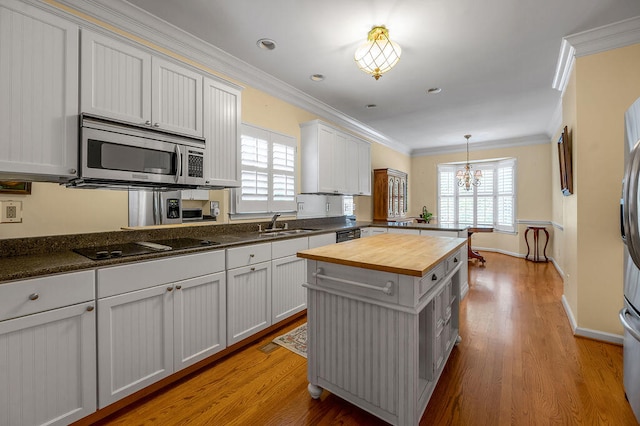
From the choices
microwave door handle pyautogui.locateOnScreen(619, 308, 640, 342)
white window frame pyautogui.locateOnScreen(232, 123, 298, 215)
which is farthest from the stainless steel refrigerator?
white window frame pyautogui.locateOnScreen(232, 123, 298, 215)

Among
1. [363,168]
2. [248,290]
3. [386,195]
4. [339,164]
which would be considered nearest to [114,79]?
[248,290]

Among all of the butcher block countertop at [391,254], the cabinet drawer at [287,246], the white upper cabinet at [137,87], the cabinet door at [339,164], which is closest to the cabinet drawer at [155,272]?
the cabinet drawer at [287,246]

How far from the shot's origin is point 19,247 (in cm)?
172

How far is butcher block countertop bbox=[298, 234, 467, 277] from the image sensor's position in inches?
55.5

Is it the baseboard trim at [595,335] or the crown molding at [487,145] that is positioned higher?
the crown molding at [487,145]

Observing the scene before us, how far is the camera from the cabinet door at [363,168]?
15.7 feet

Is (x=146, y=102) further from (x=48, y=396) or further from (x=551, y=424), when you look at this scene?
(x=551, y=424)

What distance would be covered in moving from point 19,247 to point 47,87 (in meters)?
0.96

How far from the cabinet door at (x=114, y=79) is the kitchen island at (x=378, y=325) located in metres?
1.54

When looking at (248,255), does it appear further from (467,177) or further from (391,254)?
(467,177)

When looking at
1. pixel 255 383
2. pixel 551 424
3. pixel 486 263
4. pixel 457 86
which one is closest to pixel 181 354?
pixel 255 383

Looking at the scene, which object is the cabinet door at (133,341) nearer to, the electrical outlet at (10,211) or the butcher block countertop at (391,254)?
the electrical outlet at (10,211)

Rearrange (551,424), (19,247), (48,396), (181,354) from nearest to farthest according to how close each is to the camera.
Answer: (48,396) → (551,424) → (19,247) → (181,354)

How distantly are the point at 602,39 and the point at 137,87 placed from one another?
12.4ft
